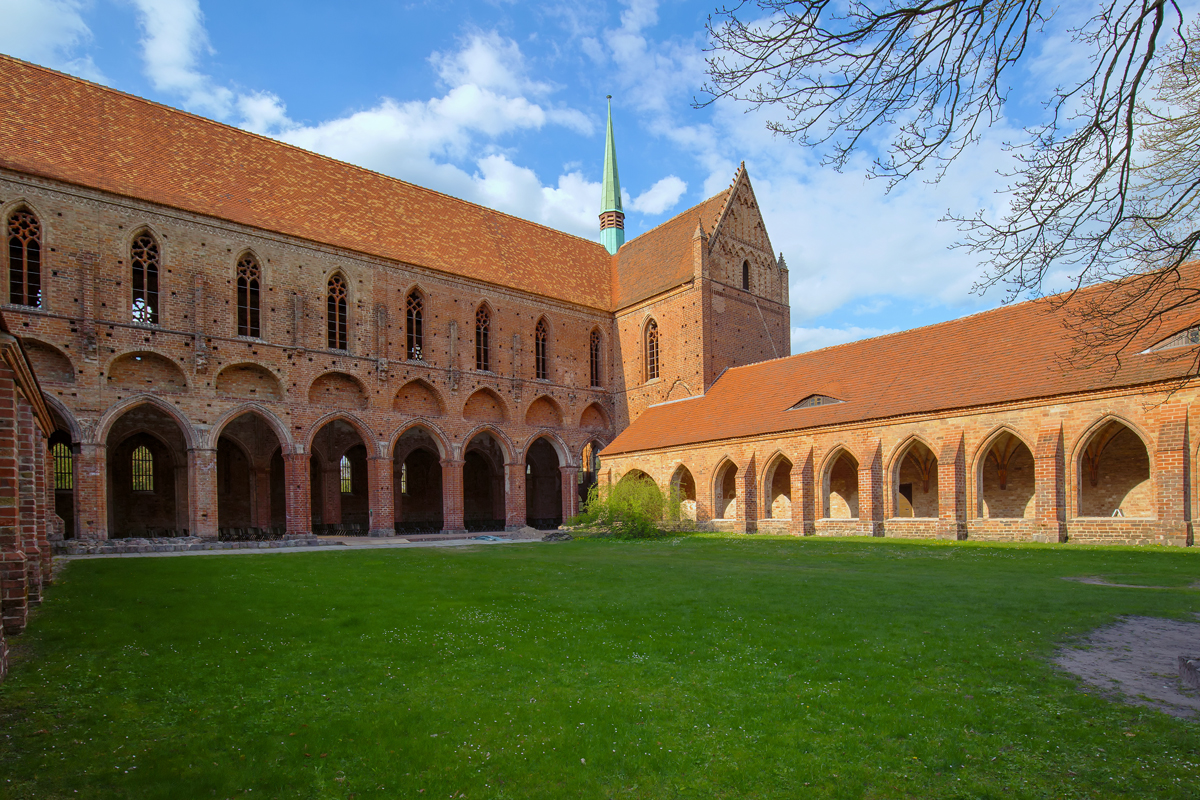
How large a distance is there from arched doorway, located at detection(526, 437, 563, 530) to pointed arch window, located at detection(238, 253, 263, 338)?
53.4 ft

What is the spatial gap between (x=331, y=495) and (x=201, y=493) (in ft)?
26.3

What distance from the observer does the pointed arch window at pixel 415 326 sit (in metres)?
29.8

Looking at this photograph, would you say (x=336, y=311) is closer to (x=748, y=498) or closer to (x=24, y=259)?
(x=24, y=259)

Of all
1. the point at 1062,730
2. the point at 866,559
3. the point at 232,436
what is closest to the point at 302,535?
the point at 232,436

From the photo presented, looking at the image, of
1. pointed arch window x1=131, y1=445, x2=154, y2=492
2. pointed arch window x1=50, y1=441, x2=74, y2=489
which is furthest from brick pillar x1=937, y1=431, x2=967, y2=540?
pointed arch window x1=50, y1=441, x2=74, y2=489

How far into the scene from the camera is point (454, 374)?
30.3 metres

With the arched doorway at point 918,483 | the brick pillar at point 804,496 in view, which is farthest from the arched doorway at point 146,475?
the arched doorway at point 918,483

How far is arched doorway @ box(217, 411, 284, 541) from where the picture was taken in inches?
1151

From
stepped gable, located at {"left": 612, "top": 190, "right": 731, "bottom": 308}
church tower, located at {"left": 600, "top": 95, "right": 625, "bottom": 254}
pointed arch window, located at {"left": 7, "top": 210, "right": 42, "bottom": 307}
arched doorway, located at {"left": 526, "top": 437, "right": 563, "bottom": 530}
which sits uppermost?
church tower, located at {"left": 600, "top": 95, "right": 625, "bottom": 254}

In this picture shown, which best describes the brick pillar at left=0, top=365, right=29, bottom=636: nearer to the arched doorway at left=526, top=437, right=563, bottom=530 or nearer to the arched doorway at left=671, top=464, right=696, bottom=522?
the arched doorway at left=671, top=464, right=696, bottom=522

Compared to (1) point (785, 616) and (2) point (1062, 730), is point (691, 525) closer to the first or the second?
(1) point (785, 616)

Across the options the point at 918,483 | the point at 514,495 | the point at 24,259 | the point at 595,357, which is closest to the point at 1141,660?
the point at 918,483

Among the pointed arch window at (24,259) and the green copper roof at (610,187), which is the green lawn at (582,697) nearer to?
the pointed arch window at (24,259)

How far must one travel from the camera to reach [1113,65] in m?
4.84
